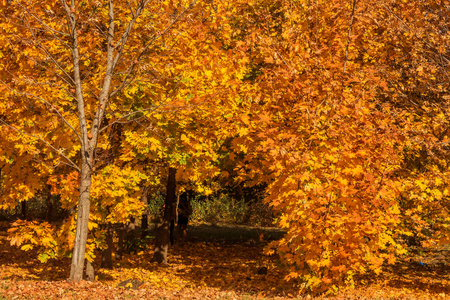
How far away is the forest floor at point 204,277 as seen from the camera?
325 inches

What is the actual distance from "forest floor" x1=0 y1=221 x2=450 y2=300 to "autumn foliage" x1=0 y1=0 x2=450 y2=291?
118 centimetres

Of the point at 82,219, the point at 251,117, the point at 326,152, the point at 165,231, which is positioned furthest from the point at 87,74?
the point at 165,231

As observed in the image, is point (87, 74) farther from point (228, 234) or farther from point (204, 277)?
point (228, 234)

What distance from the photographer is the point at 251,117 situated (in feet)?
30.9

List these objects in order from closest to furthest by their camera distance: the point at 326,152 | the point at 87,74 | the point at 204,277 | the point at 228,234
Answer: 1. the point at 326,152
2. the point at 87,74
3. the point at 204,277
4. the point at 228,234

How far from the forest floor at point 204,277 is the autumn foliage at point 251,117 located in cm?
118

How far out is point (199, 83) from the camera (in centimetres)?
1093

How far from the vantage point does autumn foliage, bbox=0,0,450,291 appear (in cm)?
733

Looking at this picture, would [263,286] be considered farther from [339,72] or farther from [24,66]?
[24,66]

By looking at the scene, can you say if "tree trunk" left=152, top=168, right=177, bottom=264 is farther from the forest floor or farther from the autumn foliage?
the autumn foliage

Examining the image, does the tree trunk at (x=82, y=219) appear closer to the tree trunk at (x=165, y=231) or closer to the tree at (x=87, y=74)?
the tree at (x=87, y=74)

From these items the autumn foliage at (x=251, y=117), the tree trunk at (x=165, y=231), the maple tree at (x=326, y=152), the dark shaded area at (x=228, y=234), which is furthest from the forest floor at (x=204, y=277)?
the maple tree at (x=326, y=152)

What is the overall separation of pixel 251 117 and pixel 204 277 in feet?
25.3

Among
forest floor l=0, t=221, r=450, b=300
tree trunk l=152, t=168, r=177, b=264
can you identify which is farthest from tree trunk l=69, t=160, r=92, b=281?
tree trunk l=152, t=168, r=177, b=264
